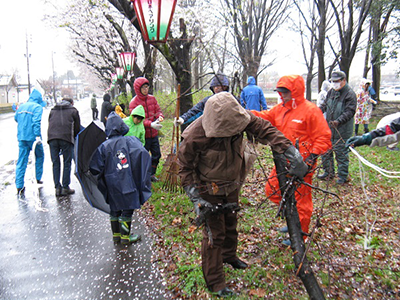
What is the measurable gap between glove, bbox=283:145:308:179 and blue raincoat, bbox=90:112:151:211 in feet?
6.63

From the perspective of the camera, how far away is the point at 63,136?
5.68 m

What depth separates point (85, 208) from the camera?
524cm

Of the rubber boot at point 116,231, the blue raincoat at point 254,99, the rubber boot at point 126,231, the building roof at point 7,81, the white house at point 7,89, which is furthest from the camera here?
the white house at point 7,89

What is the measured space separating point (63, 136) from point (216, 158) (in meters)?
4.25

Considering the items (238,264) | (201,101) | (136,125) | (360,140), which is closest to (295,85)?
A: (360,140)

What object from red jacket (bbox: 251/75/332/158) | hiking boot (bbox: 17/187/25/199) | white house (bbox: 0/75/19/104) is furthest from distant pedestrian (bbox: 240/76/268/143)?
white house (bbox: 0/75/19/104)

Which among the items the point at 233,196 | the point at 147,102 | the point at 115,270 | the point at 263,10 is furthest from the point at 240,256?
the point at 263,10

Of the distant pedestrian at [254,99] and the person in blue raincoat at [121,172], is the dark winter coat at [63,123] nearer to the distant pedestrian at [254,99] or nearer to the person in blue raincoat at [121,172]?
the person in blue raincoat at [121,172]

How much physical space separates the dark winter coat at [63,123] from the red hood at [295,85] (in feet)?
14.5

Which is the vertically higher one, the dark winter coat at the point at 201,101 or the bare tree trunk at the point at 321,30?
the bare tree trunk at the point at 321,30

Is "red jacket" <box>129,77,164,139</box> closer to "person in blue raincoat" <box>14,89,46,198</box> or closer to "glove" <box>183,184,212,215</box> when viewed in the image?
"person in blue raincoat" <box>14,89,46,198</box>

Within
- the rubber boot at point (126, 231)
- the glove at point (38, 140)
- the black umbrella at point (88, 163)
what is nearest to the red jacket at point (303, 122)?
the rubber boot at point (126, 231)

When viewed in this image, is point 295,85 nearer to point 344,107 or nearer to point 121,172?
point 121,172

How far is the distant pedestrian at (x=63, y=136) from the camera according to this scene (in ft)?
18.6
